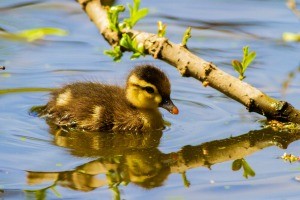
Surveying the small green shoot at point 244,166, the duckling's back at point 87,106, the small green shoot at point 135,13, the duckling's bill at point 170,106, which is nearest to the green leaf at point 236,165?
the small green shoot at point 244,166

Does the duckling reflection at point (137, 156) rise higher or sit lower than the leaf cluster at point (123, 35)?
lower

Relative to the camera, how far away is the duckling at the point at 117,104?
17.4 feet

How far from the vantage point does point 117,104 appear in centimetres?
542

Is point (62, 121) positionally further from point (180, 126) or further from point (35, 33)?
point (35, 33)

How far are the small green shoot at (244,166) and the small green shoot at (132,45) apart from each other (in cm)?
85

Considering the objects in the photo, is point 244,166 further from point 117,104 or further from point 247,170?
point 117,104

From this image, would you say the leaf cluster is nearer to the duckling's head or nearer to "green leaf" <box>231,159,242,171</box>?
the duckling's head

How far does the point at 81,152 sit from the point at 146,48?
757mm

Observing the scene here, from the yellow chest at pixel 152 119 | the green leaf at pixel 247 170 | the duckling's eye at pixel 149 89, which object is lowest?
the yellow chest at pixel 152 119

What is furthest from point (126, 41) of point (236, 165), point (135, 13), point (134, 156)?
point (236, 165)

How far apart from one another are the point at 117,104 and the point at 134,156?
30.9 inches

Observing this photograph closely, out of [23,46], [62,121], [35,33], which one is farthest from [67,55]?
[35,33]

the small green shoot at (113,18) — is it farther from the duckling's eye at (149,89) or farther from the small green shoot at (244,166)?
the small green shoot at (244,166)

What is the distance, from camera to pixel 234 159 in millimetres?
4613
